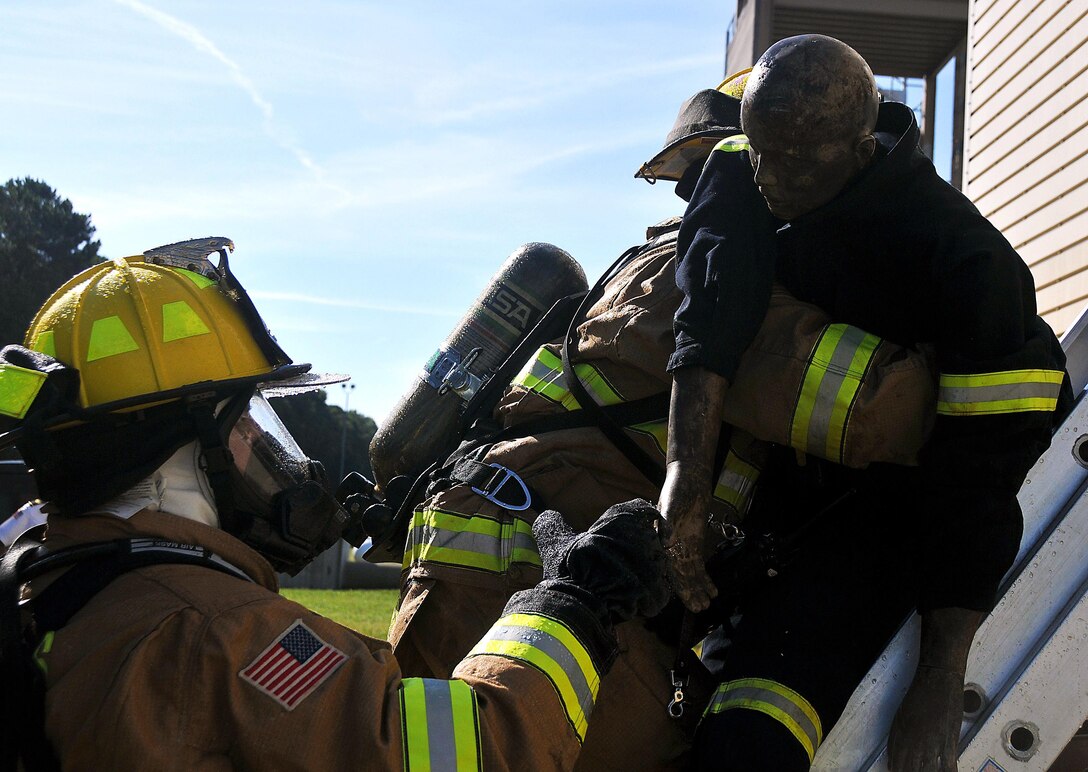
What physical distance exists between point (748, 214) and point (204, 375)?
1231mm

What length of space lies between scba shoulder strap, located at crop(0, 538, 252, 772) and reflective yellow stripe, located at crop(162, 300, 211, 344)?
431mm

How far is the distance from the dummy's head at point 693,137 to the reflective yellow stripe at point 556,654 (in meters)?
1.43

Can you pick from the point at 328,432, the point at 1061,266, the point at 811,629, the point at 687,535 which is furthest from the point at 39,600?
the point at 328,432

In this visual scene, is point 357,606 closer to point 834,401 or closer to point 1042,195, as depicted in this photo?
point 1042,195

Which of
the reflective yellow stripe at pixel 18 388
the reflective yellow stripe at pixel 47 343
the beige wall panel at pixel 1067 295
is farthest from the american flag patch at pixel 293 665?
Result: the beige wall panel at pixel 1067 295

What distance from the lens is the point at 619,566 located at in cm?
192

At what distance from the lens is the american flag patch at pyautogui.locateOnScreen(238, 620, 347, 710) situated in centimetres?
166

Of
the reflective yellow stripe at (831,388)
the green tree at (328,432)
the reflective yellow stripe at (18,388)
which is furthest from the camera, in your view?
the green tree at (328,432)

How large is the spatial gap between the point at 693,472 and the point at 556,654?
0.62 m

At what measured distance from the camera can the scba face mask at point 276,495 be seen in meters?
2.19

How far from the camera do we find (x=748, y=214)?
243 cm

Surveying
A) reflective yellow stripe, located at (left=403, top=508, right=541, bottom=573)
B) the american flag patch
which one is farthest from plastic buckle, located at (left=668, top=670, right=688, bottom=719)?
the american flag patch

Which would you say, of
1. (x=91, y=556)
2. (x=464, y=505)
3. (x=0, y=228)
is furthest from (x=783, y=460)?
(x=0, y=228)

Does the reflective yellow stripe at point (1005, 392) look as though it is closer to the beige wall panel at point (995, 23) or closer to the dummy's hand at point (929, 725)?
the dummy's hand at point (929, 725)
